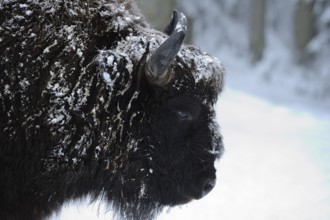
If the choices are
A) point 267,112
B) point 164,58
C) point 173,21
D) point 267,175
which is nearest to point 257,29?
point 267,112

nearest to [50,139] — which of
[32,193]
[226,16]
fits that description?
[32,193]

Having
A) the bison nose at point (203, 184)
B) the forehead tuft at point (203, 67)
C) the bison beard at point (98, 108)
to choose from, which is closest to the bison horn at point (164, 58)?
the bison beard at point (98, 108)

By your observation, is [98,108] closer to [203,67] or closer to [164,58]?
[164,58]

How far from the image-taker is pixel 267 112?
36.0 feet

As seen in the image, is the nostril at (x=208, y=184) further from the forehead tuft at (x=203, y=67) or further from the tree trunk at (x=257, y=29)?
the tree trunk at (x=257, y=29)

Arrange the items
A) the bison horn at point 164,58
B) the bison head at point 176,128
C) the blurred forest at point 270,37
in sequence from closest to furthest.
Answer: the bison horn at point 164,58, the bison head at point 176,128, the blurred forest at point 270,37

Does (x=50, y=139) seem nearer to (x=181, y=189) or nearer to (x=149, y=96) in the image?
(x=149, y=96)

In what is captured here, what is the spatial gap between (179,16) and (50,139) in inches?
47.0

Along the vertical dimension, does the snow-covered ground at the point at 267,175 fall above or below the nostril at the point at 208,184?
above

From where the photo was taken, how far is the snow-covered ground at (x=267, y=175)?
521 centimetres

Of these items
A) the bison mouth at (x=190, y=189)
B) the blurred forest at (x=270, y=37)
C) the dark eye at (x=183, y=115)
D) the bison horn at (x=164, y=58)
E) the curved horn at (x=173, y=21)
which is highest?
the blurred forest at (x=270, y=37)

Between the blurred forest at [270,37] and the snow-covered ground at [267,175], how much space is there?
488cm

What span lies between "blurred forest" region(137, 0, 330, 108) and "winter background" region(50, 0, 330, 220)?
34mm

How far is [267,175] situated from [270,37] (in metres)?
16.5
